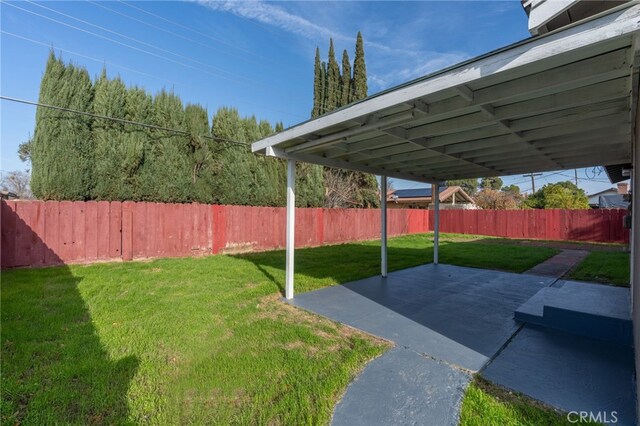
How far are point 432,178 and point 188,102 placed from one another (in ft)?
31.1

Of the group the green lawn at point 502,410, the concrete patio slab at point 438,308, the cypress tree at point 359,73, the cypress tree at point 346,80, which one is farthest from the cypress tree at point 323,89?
the green lawn at point 502,410

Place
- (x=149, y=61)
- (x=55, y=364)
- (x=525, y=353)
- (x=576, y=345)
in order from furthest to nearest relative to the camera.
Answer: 1. (x=149, y=61)
2. (x=576, y=345)
3. (x=525, y=353)
4. (x=55, y=364)

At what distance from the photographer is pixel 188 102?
452 inches

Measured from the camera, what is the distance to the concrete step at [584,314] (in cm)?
327

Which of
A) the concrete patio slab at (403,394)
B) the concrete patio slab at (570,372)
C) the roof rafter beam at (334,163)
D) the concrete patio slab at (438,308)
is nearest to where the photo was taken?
the concrete patio slab at (403,394)

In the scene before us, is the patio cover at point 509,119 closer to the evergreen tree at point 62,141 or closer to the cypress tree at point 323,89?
the evergreen tree at point 62,141

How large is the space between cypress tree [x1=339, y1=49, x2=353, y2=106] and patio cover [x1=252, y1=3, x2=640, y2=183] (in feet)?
49.8

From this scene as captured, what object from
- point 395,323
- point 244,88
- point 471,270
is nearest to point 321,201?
point 244,88

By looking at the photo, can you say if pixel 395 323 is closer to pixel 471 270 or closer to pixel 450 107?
pixel 450 107

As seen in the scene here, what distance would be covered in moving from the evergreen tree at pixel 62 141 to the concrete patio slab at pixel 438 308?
26.5ft

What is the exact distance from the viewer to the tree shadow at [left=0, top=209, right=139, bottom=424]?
2.08 metres

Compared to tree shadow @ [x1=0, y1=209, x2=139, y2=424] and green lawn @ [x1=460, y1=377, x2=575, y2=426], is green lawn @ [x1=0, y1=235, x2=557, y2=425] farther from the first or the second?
green lawn @ [x1=460, y1=377, x2=575, y2=426]

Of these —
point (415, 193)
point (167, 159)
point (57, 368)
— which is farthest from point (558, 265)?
point (415, 193)

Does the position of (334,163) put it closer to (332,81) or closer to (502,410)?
(502,410)
